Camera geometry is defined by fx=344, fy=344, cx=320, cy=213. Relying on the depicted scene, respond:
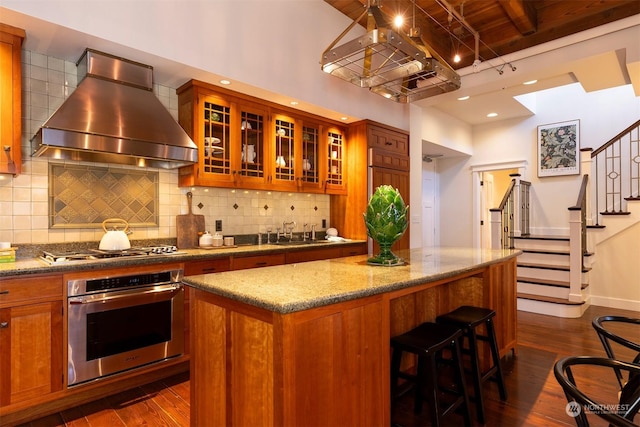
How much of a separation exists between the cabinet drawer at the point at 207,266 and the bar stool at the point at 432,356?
1.66 meters

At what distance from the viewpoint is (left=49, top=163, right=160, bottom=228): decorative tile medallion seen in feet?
8.88

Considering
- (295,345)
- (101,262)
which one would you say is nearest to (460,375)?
(295,345)

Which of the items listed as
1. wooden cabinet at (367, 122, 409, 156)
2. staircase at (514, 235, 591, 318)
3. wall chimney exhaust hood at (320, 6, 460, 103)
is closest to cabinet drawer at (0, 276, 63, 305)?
wall chimney exhaust hood at (320, 6, 460, 103)

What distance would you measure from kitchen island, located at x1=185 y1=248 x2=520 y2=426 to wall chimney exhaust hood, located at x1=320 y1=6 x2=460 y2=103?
1.31 m

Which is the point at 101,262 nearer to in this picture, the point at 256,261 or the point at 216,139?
the point at 256,261

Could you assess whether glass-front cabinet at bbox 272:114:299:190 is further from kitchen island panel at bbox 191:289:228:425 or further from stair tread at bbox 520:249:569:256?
stair tread at bbox 520:249:569:256

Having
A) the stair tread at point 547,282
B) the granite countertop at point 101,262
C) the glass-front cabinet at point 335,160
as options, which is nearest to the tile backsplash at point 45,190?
the granite countertop at point 101,262

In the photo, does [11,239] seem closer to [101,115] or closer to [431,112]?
[101,115]

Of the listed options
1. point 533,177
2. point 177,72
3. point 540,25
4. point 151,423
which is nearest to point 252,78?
point 177,72

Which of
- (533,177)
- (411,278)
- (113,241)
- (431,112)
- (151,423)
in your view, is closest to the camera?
(411,278)

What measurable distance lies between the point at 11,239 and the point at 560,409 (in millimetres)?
3950

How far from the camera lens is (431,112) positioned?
18.3ft

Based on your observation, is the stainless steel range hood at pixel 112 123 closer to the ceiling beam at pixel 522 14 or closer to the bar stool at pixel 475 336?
the bar stool at pixel 475 336

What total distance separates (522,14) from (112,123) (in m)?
4.03
